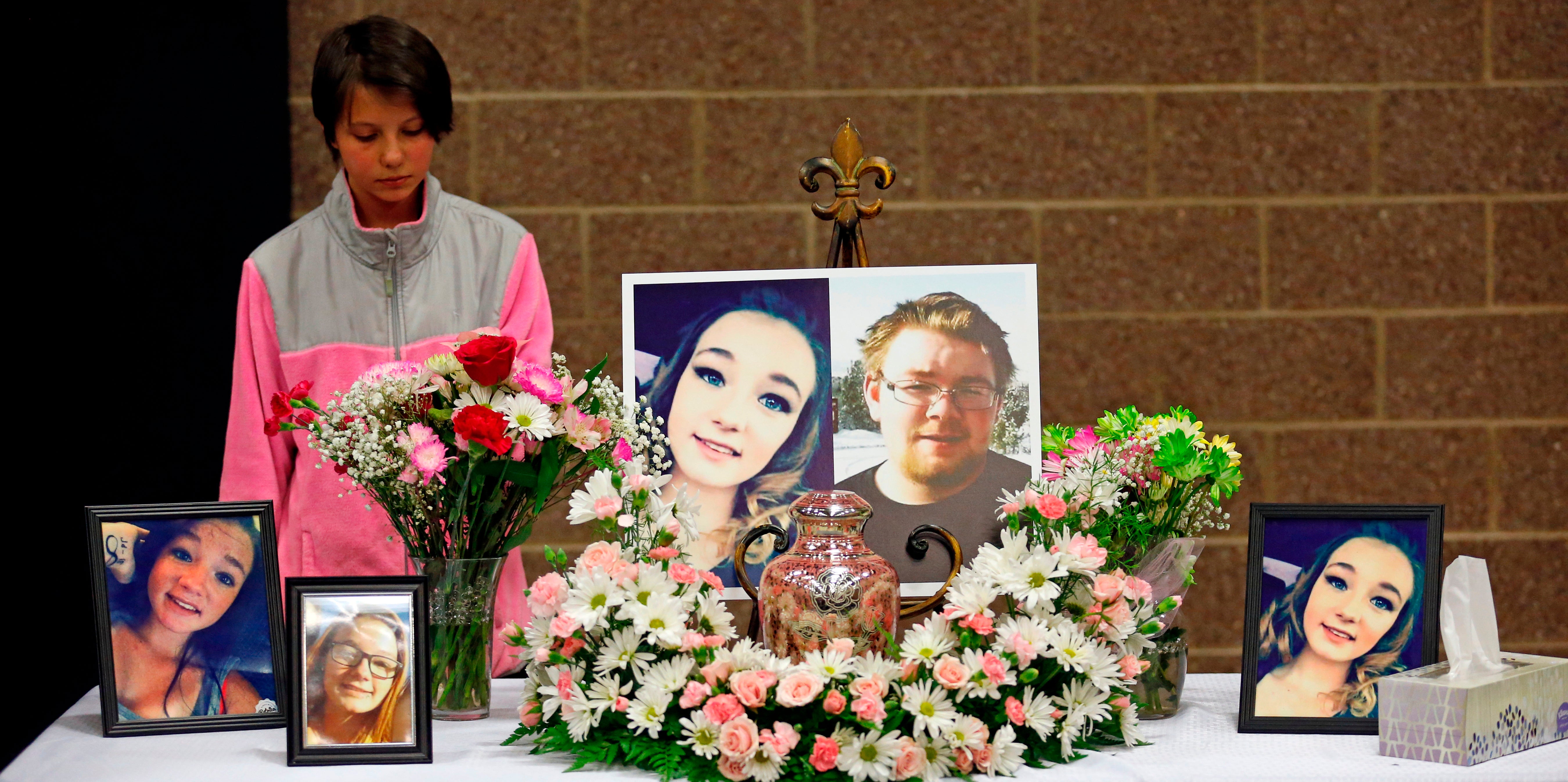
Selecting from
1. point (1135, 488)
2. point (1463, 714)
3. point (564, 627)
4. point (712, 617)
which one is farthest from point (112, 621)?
point (1463, 714)

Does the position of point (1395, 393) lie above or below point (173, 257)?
below

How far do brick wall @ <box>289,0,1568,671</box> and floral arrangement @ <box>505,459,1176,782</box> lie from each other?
1.45m

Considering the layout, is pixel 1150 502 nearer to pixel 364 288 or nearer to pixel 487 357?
pixel 487 357

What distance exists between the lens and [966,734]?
3.38 ft

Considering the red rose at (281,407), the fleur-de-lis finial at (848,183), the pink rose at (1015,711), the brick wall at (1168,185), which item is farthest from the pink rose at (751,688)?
the brick wall at (1168,185)

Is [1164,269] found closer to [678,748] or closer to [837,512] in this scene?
[837,512]

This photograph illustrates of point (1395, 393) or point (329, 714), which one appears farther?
point (1395, 393)

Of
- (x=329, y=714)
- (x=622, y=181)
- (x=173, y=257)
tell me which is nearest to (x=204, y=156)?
(x=173, y=257)

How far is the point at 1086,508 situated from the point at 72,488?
3.93 ft

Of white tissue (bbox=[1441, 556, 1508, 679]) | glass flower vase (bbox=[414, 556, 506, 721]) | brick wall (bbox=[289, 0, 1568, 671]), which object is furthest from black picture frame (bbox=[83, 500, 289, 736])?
brick wall (bbox=[289, 0, 1568, 671])

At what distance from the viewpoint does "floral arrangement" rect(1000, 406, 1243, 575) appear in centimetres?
123

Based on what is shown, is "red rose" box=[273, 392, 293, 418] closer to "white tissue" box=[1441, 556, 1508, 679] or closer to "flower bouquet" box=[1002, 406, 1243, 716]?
"flower bouquet" box=[1002, 406, 1243, 716]

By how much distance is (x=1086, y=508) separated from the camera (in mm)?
1229

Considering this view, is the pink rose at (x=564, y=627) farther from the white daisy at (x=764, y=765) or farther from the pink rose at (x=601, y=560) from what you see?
the white daisy at (x=764, y=765)
